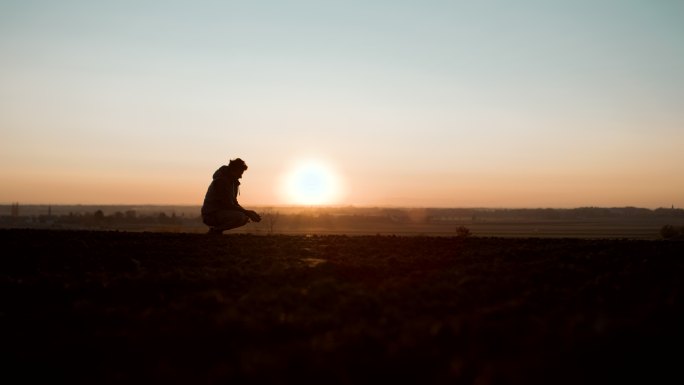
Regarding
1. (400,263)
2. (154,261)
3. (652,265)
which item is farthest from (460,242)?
(154,261)

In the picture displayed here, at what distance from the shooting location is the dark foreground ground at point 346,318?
3945 mm

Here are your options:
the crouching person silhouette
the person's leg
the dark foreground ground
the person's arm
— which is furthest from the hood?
the dark foreground ground

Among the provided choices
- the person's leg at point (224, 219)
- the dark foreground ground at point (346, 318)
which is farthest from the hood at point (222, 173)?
the dark foreground ground at point (346, 318)

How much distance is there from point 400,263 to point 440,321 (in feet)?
14.4

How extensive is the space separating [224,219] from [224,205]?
40 cm

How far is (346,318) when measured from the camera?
5414 millimetres

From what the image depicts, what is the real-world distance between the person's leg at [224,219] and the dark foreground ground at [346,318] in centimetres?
604

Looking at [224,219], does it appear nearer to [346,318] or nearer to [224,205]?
[224,205]

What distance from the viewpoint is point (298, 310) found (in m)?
5.80

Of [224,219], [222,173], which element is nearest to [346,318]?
[224,219]

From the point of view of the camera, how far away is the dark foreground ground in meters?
3.95

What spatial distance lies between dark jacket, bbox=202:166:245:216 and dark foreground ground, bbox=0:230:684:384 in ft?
20.4

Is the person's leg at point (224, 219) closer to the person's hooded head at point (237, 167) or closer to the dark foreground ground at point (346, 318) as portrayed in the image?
the person's hooded head at point (237, 167)

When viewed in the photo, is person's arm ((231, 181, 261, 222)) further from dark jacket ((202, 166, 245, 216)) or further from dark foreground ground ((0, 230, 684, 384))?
dark foreground ground ((0, 230, 684, 384))
